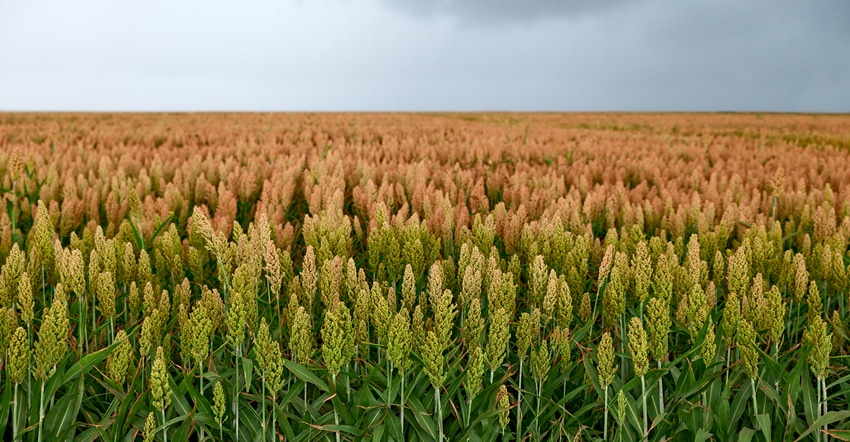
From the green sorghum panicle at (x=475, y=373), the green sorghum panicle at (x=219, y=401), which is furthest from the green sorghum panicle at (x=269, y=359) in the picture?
the green sorghum panicle at (x=475, y=373)

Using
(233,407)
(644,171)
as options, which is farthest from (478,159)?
(233,407)

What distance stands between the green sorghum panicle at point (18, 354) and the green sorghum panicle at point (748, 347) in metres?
1.82

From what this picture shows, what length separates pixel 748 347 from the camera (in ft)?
5.05

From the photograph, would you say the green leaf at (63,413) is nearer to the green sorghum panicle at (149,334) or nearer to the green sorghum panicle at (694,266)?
the green sorghum panicle at (149,334)

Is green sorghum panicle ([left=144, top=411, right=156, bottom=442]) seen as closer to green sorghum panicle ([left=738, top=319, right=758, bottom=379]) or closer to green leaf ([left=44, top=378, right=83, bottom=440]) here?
green leaf ([left=44, top=378, right=83, bottom=440])

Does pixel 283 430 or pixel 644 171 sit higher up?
pixel 644 171

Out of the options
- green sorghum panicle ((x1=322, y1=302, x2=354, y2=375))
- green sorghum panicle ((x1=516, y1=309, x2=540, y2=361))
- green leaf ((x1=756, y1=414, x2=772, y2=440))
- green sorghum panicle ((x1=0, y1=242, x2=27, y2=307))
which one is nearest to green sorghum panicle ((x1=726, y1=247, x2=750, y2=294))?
green leaf ((x1=756, y1=414, x2=772, y2=440))

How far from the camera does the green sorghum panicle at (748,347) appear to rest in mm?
1534

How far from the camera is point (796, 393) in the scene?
1.60 m

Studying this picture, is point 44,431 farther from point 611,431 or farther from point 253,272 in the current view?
point 611,431

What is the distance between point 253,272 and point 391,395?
662 mm

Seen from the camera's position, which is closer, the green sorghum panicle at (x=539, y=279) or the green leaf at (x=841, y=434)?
the green leaf at (x=841, y=434)

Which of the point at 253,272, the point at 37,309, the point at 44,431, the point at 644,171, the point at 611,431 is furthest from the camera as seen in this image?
the point at 644,171

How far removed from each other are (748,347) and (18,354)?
185cm
